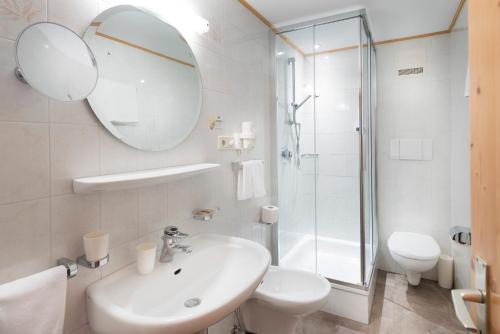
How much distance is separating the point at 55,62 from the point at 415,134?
10.1 ft

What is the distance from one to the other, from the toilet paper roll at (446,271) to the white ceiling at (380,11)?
7.27ft

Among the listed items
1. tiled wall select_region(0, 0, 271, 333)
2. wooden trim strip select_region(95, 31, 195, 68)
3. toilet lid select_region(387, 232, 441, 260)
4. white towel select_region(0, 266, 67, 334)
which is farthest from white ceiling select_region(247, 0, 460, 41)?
white towel select_region(0, 266, 67, 334)

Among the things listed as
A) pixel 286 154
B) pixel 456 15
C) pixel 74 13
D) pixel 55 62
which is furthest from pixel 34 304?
pixel 456 15

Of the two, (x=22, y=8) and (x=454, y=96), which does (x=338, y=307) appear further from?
Answer: (x=22, y=8)

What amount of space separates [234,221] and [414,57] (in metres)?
2.51

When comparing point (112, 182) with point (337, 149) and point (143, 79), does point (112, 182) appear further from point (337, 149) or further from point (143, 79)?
point (337, 149)

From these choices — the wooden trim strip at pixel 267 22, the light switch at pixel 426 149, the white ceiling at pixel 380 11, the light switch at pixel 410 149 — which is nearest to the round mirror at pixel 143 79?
the wooden trim strip at pixel 267 22

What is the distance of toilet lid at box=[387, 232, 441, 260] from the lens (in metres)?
2.46

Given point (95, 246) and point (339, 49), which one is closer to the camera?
point (95, 246)

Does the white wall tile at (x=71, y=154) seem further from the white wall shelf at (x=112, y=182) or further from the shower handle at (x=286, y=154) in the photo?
the shower handle at (x=286, y=154)

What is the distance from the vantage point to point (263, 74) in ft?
7.93

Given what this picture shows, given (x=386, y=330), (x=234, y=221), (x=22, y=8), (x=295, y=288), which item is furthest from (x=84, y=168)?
(x=386, y=330)

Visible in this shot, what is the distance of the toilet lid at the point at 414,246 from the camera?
2455 mm

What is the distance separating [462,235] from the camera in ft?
7.83
